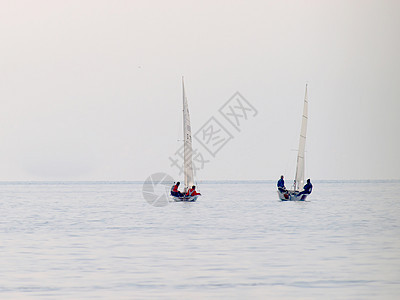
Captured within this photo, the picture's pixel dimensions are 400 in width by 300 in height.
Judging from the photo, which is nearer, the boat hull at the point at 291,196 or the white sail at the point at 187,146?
the white sail at the point at 187,146

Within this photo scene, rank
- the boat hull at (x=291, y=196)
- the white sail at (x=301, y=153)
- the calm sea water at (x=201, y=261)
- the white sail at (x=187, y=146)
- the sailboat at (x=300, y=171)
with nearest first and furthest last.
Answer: the calm sea water at (x=201, y=261), the white sail at (x=187, y=146), the white sail at (x=301, y=153), the sailboat at (x=300, y=171), the boat hull at (x=291, y=196)

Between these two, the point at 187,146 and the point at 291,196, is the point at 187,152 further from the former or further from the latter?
the point at 291,196

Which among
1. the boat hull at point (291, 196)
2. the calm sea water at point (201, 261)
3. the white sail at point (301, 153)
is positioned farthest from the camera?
the boat hull at point (291, 196)

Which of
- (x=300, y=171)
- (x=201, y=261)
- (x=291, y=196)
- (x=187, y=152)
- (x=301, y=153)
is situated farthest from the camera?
(x=301, y=153)

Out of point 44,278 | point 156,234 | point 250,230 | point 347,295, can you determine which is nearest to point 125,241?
point 156,234

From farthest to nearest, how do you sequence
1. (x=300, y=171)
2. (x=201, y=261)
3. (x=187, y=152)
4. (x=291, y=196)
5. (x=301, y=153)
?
(x=301, y=153)
(x=291, y=196)
(x=300, y=171)
(x=187, y=152)
(x=201, y=261)

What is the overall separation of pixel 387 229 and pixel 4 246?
2226 cm

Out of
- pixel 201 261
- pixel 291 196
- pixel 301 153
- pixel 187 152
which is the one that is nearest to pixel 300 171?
pixel 301 153

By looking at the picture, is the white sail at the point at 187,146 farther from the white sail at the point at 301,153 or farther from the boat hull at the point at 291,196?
the white sail at the point at 301,153

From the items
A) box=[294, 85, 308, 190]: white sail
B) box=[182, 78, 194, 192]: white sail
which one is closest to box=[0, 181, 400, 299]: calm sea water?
box=[182, 78, 194, 192]: white sail

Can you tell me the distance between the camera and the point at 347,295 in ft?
78.2

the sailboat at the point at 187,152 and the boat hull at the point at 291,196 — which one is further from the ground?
the sailboat at the point at 187,152

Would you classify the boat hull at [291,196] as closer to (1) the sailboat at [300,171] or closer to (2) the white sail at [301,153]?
(1) the sailboat at [300,171]

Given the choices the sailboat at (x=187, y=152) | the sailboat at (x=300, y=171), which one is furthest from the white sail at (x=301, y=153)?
the sailboat at (x=187, y=152)
